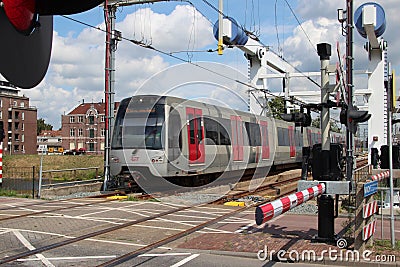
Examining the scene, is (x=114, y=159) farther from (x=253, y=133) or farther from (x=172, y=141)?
(x=253, y=133)

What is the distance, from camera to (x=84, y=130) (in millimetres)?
89938

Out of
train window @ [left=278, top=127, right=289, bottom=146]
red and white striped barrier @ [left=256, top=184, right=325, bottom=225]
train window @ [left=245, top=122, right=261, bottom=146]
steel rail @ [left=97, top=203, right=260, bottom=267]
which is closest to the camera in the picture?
red and white striped barrier @ [left=256, top=184, right=325, bottom=225]

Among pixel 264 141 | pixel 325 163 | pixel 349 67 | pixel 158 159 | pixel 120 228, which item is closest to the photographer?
pixel 325 163

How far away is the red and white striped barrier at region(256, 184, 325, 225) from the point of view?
555 cm

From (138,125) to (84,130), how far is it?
74.2 metres

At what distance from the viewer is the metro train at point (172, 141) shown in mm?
17641

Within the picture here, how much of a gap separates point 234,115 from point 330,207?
45.5 ft

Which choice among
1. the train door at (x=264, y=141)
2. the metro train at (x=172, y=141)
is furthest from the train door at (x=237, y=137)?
the train door at (x=264, y=141)

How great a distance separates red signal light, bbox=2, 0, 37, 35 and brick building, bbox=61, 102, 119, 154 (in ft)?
278

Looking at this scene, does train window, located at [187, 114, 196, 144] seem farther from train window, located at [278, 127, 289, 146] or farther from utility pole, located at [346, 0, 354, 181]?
train window, located at [278, 127, 289, 146]

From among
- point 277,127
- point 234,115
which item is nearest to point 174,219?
point 234,115

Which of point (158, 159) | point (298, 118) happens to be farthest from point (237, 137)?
point (298, 118)

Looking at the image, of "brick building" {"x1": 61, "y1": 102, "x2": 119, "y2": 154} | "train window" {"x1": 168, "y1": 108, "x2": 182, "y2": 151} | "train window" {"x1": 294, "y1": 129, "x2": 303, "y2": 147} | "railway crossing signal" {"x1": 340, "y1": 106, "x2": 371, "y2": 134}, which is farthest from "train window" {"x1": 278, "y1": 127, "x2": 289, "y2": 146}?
"brick building" {"x1": 61, "y1": 102, "x2": 119, "y2": 154}

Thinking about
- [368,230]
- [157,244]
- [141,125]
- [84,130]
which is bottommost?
[157,244]
